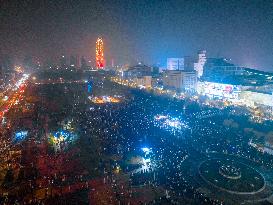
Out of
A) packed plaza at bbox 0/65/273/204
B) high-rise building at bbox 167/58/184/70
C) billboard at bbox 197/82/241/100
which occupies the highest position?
high-rise building at bbox 167/58/184/70

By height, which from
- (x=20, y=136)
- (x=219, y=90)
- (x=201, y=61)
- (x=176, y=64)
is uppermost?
(x=201, y=61)

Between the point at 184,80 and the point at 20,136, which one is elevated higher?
the point at 184,80

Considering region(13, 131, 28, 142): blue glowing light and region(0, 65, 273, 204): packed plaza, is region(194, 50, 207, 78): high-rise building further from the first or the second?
region(13, 131, 28, 142): blue glowing light

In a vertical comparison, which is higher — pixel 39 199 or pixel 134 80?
pixel 134 80

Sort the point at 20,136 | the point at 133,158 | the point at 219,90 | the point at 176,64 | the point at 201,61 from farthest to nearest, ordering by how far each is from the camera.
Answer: the point at 176,64
the point at 201,61
the point at 219,90
the point at 20,136
the point at 133,158

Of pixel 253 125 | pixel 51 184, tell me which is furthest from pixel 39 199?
pixel 253 125

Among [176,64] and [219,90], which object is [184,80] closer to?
[219,90]

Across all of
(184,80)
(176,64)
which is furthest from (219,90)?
(176,64)

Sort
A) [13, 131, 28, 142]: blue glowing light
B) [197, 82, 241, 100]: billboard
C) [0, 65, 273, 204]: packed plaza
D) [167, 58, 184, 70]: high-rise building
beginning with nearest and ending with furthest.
→ [0, 65, 273, 204]: packed plaza, [13, 131, 28, 142]: blue glowing light, [197, 82, 241, 100]: billboard, [167, 58, 184, 70]: high-rise building

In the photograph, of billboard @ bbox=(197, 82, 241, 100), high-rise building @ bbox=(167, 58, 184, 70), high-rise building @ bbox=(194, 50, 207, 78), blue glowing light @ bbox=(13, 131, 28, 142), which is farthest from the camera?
high-rise building @ bbox=(167, 58, 184, 70)

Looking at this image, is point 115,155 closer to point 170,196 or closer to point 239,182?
point 170,196

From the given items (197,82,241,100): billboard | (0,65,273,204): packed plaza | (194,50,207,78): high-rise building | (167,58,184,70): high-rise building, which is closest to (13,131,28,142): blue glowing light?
(0,65,273,204): packed plaza
